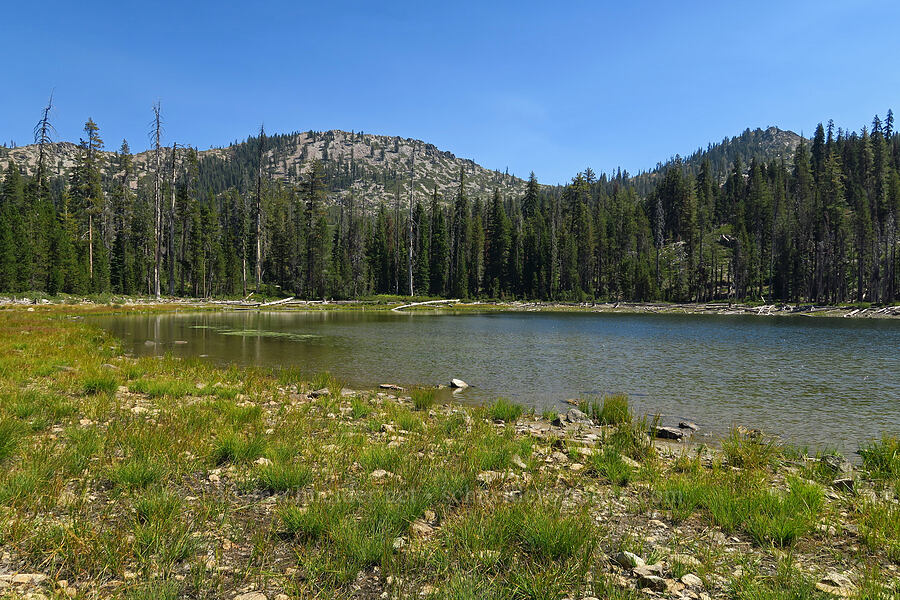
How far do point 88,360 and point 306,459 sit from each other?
13253mm

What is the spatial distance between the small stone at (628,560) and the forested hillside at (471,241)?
7022cm

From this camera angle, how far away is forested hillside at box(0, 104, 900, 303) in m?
70.8

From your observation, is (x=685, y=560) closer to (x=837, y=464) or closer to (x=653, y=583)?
(x=653, y=583)

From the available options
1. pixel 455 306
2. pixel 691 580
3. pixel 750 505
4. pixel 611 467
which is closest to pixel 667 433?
pixel 611 467

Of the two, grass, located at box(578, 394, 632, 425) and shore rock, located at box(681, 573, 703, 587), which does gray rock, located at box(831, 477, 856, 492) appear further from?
shore rock, located at box(681, 573, 703, 587)

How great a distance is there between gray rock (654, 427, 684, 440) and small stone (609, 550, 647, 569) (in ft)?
22.3

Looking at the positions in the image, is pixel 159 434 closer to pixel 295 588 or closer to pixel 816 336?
pixel 295 588

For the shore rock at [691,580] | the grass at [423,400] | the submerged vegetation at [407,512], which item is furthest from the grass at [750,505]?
the grass at [423,400]

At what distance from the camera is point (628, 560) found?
426 centimetres

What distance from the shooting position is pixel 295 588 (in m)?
3.62

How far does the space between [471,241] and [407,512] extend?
102007 mm

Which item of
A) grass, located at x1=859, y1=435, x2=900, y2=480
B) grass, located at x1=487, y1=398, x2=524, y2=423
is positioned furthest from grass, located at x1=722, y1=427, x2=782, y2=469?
grass, located at x1=487, y1=398, x2=524, y2=423

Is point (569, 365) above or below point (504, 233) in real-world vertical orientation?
below

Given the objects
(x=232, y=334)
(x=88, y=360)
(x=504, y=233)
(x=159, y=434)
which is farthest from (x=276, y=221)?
(x=159, y=434)
